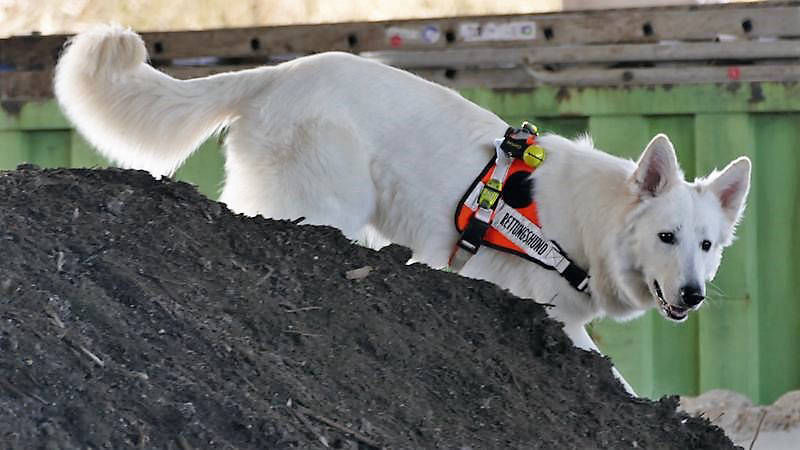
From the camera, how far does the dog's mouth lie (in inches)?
185

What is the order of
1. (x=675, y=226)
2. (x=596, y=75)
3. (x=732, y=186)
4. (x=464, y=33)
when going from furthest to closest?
(x=464, y=33), (x=596, y=75), (x=732, y=186), (x=675, y=226)

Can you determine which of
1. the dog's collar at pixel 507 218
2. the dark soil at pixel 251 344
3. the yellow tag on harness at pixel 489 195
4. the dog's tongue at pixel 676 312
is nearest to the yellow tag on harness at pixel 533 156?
the dog's collar at pixel 507 218

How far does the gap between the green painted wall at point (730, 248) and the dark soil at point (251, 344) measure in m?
2.11

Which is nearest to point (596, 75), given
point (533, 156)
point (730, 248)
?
point (730, 248)

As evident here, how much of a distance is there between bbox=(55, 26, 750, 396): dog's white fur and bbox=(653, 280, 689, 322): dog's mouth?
28mm

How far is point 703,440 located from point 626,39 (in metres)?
2.81

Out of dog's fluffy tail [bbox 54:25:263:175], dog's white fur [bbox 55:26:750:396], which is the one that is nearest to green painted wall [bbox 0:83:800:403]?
dog's white fur [bbox 55:26:750:396]

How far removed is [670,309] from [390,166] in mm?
1212

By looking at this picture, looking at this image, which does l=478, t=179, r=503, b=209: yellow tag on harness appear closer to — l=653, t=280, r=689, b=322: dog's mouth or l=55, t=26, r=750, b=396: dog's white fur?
l=55, t=26, r=750, b=396: dog's white fur

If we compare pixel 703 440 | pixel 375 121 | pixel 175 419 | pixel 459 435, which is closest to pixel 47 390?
pixel 175 419

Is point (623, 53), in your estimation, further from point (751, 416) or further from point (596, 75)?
point (751, 416)

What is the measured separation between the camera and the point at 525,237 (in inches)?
195

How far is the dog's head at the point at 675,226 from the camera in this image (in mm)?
4664

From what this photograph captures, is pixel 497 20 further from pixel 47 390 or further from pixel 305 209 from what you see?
pixel 47 390
